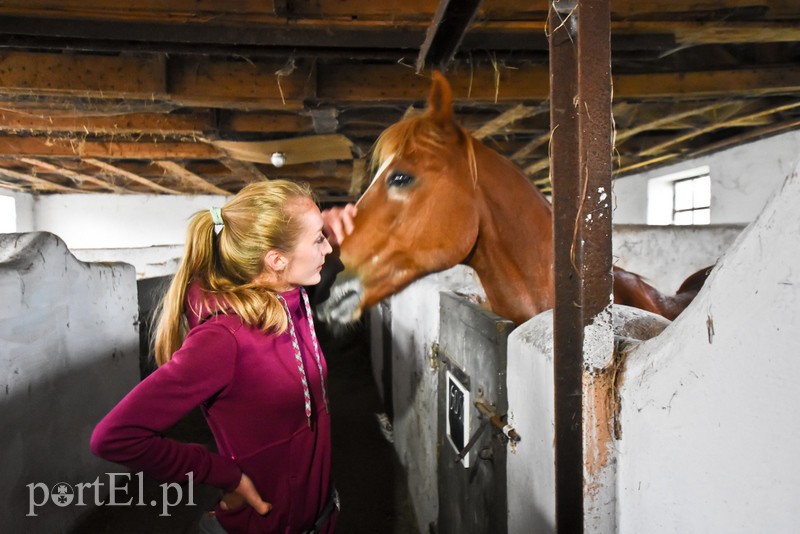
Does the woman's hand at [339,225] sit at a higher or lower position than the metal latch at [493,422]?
higher

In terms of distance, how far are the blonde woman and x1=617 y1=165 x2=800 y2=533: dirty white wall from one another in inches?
27.8

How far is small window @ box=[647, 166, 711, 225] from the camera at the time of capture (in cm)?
563

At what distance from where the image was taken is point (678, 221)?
6176 mm

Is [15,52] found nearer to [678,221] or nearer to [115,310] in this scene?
[115,310]

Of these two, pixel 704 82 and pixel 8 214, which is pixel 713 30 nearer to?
pixel 704 82

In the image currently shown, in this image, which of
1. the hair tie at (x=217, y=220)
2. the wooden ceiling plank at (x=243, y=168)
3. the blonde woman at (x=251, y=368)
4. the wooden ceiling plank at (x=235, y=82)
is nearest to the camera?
the blonde woman at (x=251, y=368)

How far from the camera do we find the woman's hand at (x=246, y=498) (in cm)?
94

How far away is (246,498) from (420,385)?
1.70 metres

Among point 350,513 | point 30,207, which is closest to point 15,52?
point 350,513

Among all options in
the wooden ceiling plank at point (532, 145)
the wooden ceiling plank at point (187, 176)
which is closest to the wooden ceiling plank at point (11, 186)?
the wooden ceiling plank at point (187, 176)

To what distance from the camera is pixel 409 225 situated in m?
1.50

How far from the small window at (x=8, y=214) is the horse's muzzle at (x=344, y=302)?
9409mm

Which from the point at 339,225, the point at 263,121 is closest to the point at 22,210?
the point at 263,121

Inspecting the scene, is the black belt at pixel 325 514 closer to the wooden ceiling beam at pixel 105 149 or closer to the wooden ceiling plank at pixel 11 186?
the wooden ceiling beam at pixel 105 149
